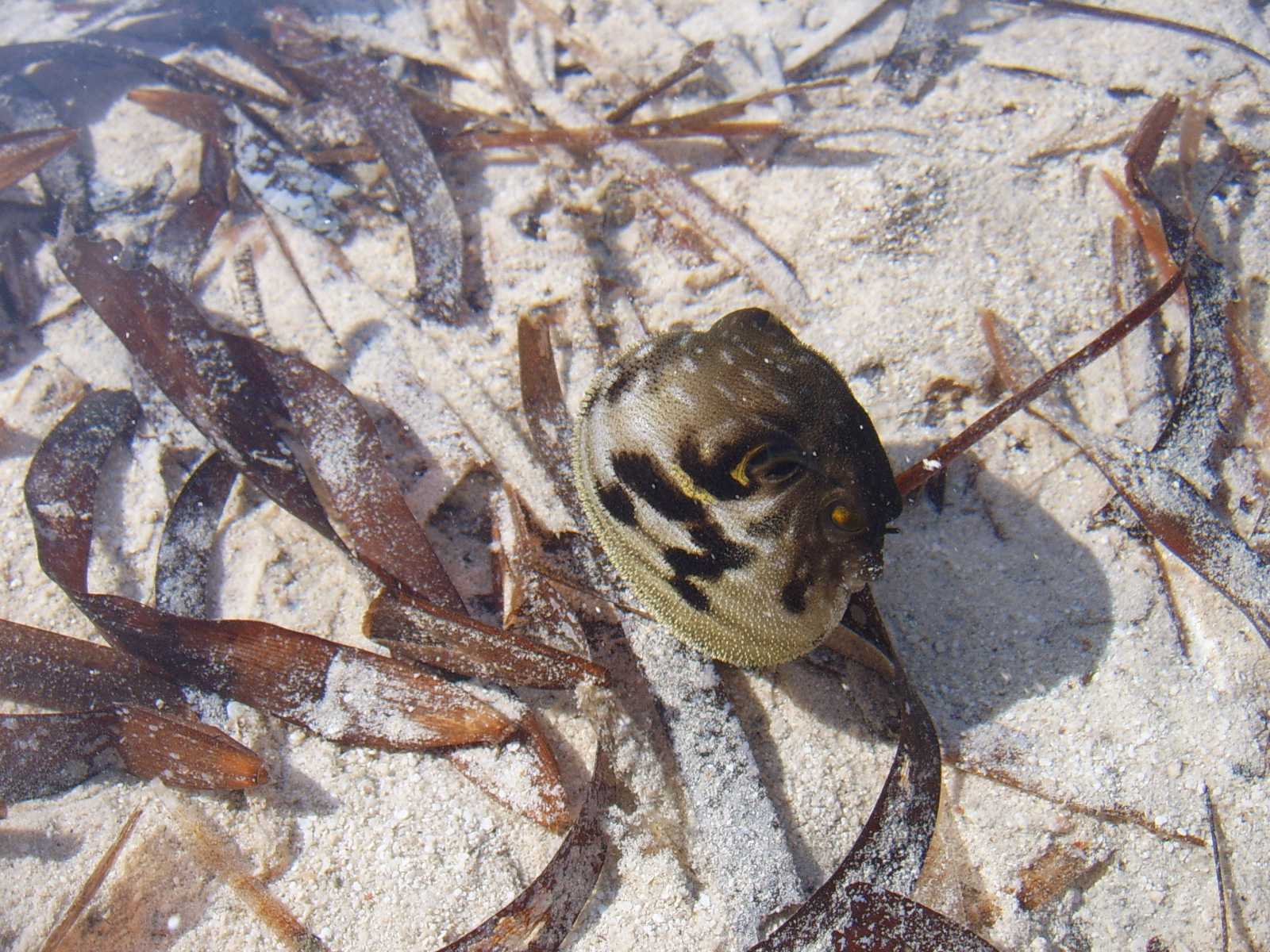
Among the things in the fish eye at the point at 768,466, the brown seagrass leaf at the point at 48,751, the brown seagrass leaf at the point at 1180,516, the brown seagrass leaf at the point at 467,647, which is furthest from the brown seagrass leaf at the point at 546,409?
the brown seagrass leaf at the point at 1180,516

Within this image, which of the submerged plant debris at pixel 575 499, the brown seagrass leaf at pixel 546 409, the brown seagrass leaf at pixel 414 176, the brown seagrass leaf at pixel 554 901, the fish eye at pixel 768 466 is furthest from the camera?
the brown seagrass leaf at pixel 414 176

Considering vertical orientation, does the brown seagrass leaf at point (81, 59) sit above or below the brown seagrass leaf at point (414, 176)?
above

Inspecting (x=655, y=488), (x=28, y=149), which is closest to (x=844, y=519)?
(x=655, y=488)

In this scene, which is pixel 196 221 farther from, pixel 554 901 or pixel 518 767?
pixel 554 901

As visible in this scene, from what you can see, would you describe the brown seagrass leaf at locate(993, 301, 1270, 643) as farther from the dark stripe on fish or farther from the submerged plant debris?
the dark stripe on fish

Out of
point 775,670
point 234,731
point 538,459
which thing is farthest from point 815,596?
point 234,731

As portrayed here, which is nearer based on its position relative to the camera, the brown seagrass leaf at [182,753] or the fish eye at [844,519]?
the fish eye at [844,519]

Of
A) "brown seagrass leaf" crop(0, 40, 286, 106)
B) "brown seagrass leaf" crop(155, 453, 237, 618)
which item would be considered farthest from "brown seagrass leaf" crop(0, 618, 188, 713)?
"brown seagrass leaf" crop(0, 40, 286, 106)

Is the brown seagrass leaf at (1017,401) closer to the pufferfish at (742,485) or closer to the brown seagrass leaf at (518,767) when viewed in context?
the pufferfish at (742,485)

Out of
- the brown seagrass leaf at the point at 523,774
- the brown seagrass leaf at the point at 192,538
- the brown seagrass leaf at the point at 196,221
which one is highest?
the brown seagrass leaf at the point at 196,221
